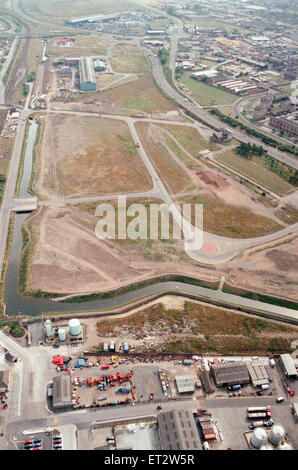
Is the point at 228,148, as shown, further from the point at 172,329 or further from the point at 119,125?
the point at 172,329

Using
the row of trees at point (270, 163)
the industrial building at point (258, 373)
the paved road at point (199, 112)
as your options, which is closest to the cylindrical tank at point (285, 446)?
the industrial building at point (258, 373)

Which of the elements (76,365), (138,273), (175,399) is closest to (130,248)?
(138,273)

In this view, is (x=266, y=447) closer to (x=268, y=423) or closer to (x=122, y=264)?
(x=268, y=423)

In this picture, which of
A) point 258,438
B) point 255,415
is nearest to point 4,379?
point 258,438

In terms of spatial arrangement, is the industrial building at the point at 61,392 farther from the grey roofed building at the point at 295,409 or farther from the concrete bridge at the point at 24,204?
the concrete bridge at the point at 24,204

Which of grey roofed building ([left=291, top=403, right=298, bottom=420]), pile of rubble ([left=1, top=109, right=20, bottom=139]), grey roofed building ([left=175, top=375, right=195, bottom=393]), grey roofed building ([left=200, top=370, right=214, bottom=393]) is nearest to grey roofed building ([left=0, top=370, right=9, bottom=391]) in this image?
grey roofed building ([left=175, top=375, right=195, bottom=393])
